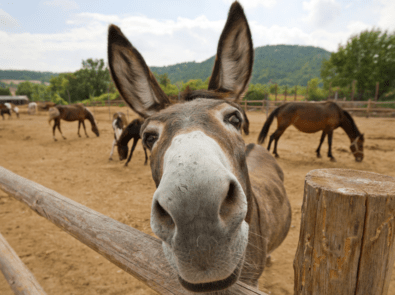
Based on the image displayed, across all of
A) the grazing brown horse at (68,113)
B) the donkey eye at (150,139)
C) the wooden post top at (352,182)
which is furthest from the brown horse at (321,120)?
the grazing brown horse at (68,113)

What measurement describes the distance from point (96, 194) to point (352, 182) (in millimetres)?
6442

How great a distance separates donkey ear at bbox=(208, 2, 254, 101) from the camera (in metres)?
1.86

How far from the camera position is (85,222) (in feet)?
5.50

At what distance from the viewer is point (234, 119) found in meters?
1.59

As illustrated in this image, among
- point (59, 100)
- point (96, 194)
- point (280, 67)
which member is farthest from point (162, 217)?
point (280, 67)

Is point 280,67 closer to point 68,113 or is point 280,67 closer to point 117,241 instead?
point 68,113

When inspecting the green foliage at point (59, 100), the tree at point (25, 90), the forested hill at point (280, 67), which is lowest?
the green foliage at point (59, 100)

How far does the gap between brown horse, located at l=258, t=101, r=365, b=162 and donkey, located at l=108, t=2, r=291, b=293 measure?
706 cm

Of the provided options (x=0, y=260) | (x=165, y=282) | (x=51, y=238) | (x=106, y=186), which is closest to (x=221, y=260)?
(x=165, y=282)

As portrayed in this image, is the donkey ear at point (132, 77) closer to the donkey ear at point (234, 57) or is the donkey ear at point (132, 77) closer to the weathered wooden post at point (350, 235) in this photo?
the donkey ear at point (234, 57)

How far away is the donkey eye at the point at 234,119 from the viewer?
156 cm

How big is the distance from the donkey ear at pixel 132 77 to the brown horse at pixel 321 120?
7.23 metres

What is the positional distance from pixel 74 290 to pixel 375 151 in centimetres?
1188

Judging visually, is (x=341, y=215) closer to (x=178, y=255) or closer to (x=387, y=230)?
(x=387, y=230)
